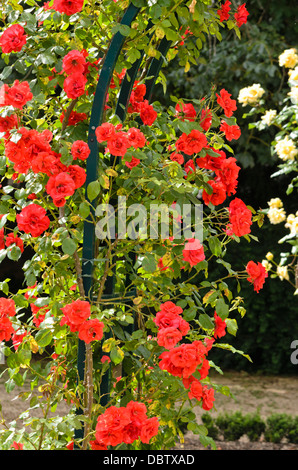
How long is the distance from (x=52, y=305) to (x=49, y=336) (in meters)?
0.09

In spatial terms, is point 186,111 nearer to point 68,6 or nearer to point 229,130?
point 229,130

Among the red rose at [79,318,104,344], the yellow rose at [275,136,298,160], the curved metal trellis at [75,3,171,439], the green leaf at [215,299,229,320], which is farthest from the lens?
the yellow rose at [275,136,298,160]

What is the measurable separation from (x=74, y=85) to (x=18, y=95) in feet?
0.49

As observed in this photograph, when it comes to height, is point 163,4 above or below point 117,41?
above

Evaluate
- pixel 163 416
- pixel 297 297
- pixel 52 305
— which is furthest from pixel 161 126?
pixel 297 297

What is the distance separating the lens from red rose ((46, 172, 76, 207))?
1468 mm

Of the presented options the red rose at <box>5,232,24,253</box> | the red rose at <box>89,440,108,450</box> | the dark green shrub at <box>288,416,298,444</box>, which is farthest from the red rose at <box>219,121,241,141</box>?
the dark green shrub at <box>288,416,298,444</box>

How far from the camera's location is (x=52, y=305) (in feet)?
5.29

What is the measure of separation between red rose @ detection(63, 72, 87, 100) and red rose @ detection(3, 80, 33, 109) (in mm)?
99

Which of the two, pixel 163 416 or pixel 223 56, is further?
pixel 223 56

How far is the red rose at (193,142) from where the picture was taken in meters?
1.65

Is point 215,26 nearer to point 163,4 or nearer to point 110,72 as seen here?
point 163,4

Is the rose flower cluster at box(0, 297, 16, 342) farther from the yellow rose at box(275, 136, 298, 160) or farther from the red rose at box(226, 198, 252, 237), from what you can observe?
the yellow rose at box(275, 136, 298, 160)

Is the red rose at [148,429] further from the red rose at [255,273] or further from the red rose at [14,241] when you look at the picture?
the red rose at [14,241]
